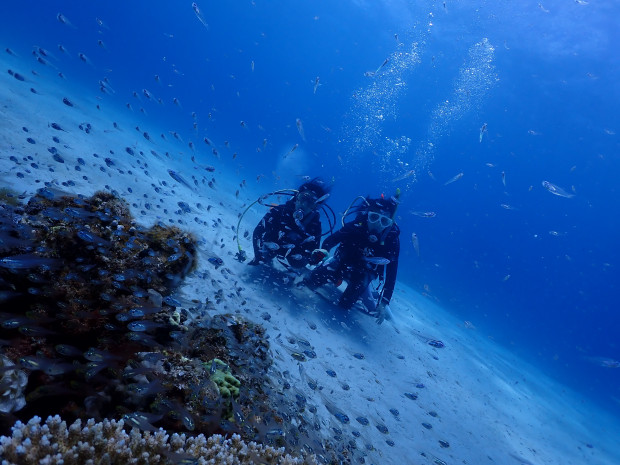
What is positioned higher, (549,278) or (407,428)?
(549,278)

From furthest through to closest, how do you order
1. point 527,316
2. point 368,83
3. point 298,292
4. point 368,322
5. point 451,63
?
point 368,83
point 527,316
point 451,63
point 368,322
point 298,292

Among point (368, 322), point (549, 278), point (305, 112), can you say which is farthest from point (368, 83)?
point (368, 322)

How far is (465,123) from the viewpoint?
233ft

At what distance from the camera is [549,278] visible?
8000cm

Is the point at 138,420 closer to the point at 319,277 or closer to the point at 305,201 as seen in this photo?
the point at 305,201

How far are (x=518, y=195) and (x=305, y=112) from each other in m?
86.9

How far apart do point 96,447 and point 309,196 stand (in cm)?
738

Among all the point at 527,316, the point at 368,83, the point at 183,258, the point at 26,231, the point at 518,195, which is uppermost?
the point at 368,83

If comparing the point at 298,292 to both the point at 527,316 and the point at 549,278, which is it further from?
the point at 549,278

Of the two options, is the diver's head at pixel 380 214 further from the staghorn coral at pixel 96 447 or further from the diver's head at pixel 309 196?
the staghorn coral at pixel 96 447

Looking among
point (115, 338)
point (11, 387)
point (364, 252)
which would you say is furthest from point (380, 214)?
point (11, 387)

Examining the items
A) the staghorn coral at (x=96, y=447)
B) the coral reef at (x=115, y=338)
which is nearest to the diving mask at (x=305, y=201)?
the coral reef at (x=115, y=338)

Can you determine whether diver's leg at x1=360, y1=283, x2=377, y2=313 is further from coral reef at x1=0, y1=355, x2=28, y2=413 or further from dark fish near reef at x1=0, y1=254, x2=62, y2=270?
coral reef at x1=0, y1=355, x2=28, y2=413

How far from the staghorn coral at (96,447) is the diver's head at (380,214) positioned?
7035 mm
